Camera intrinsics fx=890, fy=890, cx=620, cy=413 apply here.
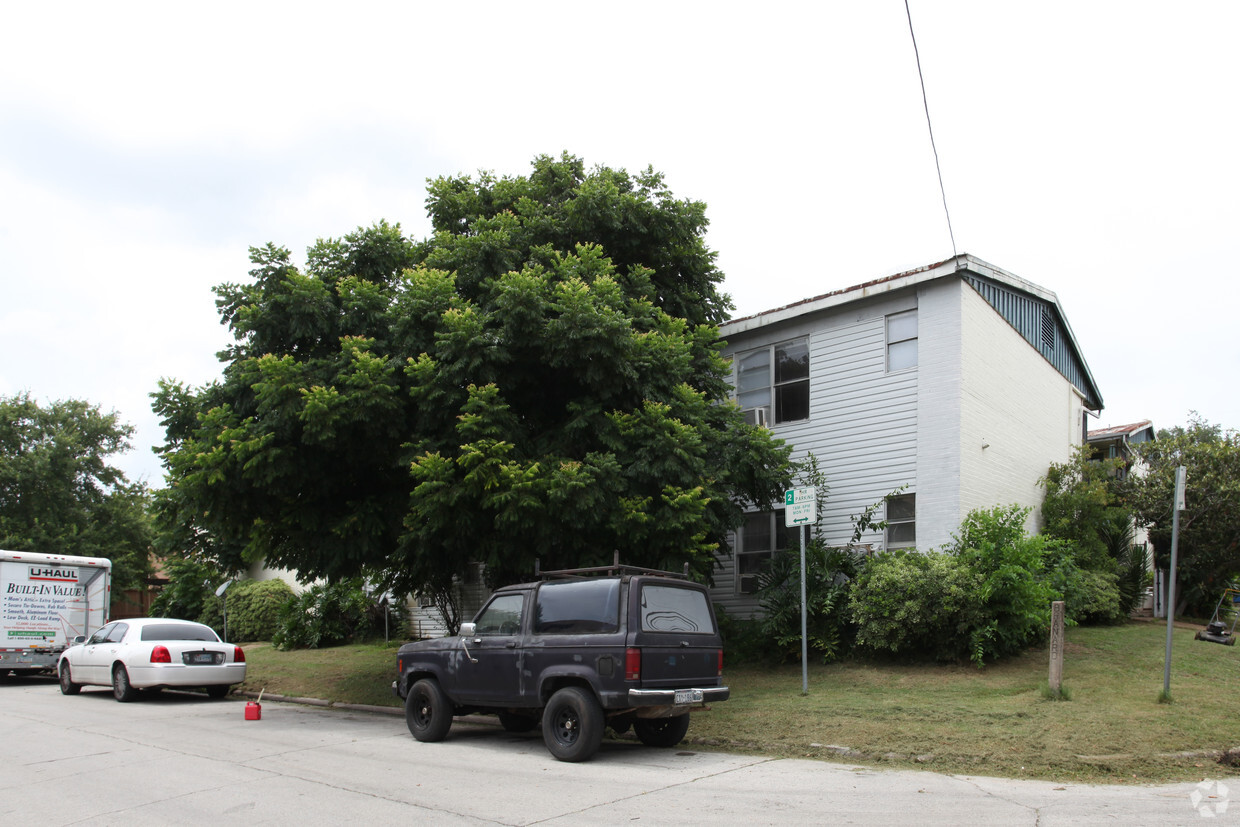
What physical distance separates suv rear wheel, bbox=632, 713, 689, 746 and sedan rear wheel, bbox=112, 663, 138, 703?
35.0 ft

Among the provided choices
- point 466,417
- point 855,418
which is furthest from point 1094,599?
point 466,417

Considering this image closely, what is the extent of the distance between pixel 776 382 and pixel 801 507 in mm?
5923

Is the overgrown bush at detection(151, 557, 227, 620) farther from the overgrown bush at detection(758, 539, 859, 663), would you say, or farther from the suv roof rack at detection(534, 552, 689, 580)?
the suv roof rack at detection(534, 552, 689, 580)

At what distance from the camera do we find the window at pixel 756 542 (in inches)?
673

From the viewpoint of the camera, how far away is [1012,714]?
969 centimetres

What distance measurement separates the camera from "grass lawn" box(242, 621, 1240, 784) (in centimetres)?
816

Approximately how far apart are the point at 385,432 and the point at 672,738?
558 centimetres

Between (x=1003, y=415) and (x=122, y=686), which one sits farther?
(x=1003, y=415)

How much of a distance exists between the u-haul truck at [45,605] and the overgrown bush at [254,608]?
6.40 meters

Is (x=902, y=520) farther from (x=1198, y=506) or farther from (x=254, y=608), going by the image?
(x=254, y=608)

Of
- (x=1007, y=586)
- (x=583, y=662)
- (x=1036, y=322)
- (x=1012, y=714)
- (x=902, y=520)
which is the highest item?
(x=1036, y=322)

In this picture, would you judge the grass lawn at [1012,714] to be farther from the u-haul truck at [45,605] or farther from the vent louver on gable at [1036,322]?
the u-haul truck at [45,605]

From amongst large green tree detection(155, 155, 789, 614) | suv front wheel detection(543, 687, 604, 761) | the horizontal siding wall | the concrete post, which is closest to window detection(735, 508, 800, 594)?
the horizontal siding wall

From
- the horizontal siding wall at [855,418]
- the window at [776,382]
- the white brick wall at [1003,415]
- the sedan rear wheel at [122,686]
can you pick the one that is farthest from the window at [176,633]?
the white brick wall at [1003,415]
